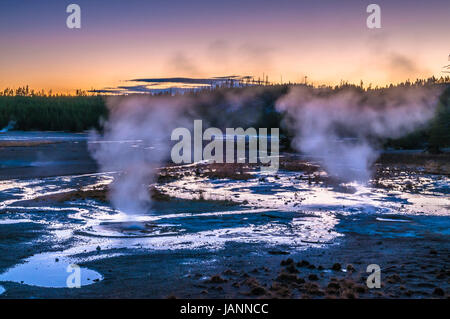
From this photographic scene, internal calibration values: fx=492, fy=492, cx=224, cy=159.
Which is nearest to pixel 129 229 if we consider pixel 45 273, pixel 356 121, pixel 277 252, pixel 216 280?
pixel 45 273

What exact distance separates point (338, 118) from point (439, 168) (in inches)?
2129

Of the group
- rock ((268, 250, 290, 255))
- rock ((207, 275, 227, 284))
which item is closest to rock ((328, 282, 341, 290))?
rock ((207, 275, 227, 284))

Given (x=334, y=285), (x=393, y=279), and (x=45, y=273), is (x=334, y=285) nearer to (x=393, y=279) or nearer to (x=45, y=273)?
(x=393, y=279)

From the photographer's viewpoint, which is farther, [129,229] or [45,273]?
[129,229]

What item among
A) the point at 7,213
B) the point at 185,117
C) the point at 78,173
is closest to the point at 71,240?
the point at 7,213

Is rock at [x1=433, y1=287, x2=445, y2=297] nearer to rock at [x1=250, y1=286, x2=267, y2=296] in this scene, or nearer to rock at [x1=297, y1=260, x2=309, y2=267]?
rock at [x1=297, y1=260, x2=309, y2=267]

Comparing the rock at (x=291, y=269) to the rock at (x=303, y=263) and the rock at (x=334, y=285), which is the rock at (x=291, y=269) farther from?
the rock at (x=334, y=285)

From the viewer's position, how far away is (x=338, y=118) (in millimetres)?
96938
